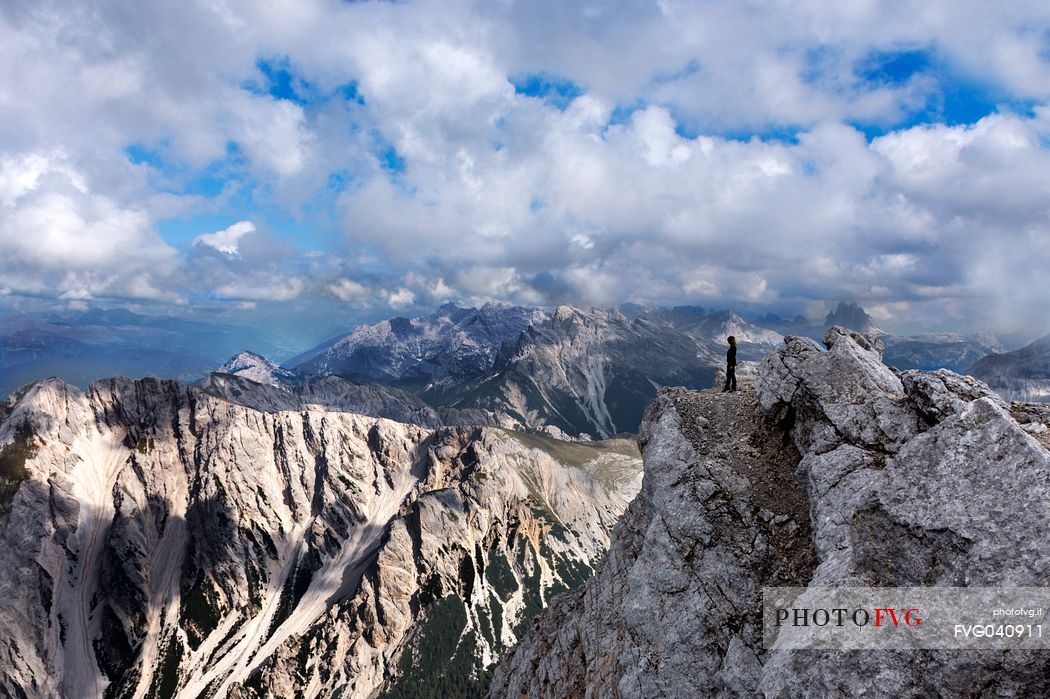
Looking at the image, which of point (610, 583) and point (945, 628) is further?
point (610, 583)

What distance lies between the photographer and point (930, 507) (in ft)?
66.8

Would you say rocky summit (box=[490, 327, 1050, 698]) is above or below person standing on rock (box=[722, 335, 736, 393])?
below

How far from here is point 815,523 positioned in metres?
25.3

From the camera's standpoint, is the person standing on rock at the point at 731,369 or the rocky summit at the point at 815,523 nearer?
the rocky summit at the point at 815,523

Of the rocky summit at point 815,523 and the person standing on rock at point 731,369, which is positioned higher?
the person standing on rock at point 731,369

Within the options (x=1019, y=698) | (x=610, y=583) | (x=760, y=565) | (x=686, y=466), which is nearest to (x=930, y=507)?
(x=1019, y=698)

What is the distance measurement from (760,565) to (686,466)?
8.03 metres

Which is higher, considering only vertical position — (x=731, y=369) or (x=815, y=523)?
(x=731, y=369)

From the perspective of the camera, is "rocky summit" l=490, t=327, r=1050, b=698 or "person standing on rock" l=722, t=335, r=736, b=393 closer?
"rocky summit" l=490, t=327, r=1050, b=698

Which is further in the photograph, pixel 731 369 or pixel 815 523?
pixel 731 369

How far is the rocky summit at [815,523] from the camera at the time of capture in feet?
59.7

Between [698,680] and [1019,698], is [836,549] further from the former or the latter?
[698,680]

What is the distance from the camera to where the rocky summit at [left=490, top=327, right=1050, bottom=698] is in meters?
18.2

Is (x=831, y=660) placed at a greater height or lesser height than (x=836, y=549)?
lesser
